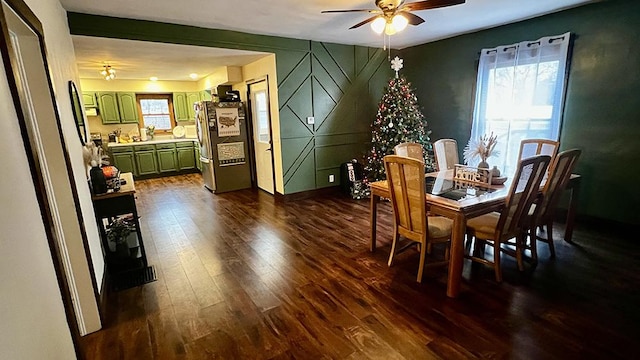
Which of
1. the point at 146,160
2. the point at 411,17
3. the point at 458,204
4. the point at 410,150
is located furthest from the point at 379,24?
the point at 146,160

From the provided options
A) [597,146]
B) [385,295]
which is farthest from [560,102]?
[385,295]

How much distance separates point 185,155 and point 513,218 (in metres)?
6.93

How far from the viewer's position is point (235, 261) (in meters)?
2.99

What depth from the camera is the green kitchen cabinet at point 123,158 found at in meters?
6.52

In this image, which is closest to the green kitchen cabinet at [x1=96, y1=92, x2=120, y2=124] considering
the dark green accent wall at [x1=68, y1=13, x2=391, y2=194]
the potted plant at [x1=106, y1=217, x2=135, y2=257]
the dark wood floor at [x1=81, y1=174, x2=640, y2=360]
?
the dark green accent wall at [x1=68, y1=13, x2=391, y2=194]

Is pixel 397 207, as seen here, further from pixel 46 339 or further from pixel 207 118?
pixel 207 118

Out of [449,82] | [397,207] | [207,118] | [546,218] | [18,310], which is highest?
[449,82]

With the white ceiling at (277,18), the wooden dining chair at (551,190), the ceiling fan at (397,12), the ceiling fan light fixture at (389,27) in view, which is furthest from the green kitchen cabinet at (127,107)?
the wooden dining chair at (551,190)

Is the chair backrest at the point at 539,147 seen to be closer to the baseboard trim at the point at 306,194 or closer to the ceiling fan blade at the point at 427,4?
the ceiling fan blade at the point at 427,4

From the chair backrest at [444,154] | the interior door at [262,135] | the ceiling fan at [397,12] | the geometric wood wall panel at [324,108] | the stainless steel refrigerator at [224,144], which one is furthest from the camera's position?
the stainless steel refrigerator at [224,144]

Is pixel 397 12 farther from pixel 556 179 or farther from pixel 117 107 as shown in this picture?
pixel 117 107

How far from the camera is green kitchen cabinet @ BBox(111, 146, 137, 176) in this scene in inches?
257

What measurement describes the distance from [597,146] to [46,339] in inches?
191

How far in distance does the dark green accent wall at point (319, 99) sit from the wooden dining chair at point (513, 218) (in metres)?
3.03
